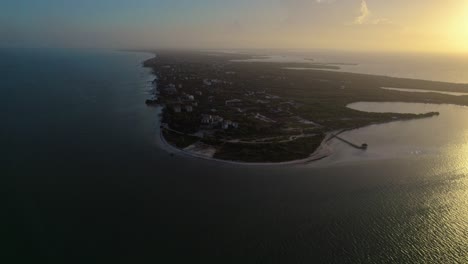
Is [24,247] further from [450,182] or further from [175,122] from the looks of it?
[450,182]

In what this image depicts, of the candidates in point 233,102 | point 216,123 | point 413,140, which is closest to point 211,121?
point 216,123

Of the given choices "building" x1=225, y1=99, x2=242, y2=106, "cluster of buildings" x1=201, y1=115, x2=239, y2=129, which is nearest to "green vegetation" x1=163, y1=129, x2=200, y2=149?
"cluster of buildings" x1=201, y1=115, x2=239, y2=129

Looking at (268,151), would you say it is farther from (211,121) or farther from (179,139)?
(211,121)

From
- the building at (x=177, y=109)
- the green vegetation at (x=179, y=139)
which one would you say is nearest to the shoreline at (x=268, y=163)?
the green vegetation at (x=179, y=139)

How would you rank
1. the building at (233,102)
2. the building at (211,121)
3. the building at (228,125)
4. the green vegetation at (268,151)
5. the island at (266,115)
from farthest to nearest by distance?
1. the building at (233,102)
2. the building at (211,121)
3. the building at (228,125)
4. the island at (266,115)
5. the green vegetation at (268,151)

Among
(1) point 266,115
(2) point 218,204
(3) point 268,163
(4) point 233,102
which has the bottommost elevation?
(2) point 218,204

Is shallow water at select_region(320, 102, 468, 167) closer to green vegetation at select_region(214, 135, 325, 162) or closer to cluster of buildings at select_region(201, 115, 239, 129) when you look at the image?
green vegetation at select_region(214, 135, 325, 162)

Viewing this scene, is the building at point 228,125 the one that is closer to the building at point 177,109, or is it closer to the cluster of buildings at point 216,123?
the cluster of buildings at point 216,123
